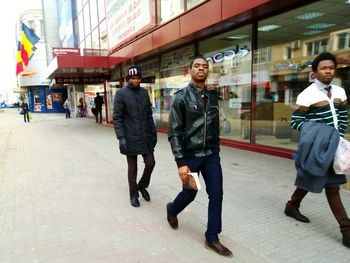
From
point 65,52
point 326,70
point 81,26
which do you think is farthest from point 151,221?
point 81,26

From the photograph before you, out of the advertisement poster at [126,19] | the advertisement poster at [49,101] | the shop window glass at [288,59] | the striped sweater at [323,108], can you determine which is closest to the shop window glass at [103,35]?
the advertisement poster at [126,19]

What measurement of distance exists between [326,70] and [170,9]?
762 centimetres

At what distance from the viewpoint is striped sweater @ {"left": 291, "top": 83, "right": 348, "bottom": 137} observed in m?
3.09

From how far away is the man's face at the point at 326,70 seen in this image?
3.07 metres

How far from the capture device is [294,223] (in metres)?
3.58

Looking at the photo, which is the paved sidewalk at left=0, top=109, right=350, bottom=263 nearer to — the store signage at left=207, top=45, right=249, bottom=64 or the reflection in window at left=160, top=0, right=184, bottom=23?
the store signage at left=207, top=45, right=249, bottom=64

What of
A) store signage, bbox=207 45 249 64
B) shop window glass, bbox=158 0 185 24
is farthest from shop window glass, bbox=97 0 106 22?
store signage, bbox=207 45 249 64

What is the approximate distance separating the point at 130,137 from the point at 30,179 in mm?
3061

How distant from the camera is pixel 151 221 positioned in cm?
377

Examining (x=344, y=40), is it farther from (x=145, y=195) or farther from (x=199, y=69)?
(x=145, y=195)

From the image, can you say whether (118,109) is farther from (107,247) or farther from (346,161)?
(346,161)

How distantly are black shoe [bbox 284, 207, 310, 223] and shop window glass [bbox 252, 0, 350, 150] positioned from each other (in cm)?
347

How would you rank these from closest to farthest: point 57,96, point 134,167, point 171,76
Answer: point 134,167, point 171,76, point 57,96

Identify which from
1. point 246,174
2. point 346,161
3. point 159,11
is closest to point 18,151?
point 159,11
